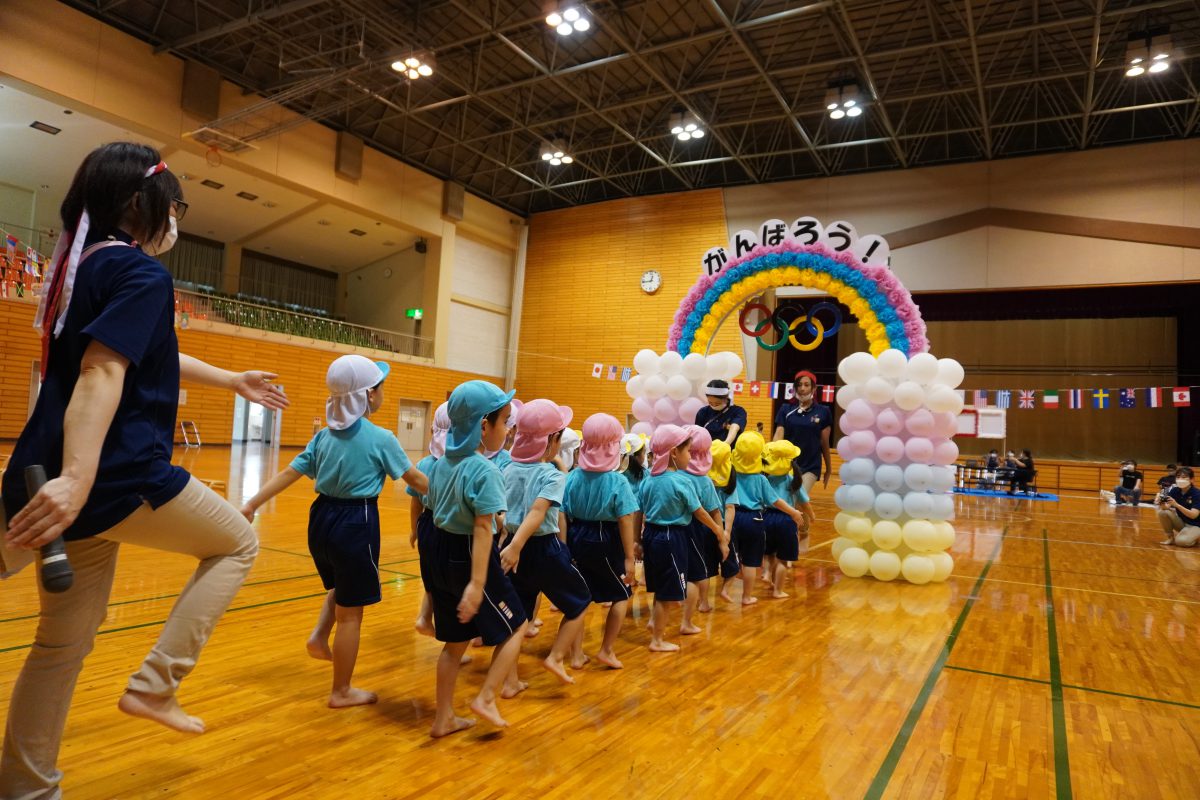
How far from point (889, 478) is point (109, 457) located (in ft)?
19.2

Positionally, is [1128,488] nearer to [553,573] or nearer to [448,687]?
[553,573]

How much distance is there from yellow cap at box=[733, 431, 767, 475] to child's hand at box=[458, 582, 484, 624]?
302 centimetres

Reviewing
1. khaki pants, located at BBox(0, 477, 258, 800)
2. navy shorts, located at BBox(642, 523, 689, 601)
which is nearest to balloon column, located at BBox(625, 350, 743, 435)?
navy shorts, located at BBox(642, 523, 689, 601)

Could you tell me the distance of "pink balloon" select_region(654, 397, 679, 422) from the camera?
7.36 metres

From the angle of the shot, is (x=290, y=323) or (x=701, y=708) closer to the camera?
(x=701, y=708)

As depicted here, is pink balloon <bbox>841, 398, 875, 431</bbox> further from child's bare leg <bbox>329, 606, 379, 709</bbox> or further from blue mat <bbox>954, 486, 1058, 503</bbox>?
blue mat <bbox>954, 486, 1058, 503</bbox>

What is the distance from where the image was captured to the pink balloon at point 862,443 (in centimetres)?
634

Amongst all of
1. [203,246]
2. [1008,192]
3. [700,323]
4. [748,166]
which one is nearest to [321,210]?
[203,246]

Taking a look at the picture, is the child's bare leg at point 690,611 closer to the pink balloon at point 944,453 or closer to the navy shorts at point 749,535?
the navy shorts at point 749,535

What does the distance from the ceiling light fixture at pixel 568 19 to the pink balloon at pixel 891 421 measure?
10.1 meters

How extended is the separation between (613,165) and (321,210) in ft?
28.5

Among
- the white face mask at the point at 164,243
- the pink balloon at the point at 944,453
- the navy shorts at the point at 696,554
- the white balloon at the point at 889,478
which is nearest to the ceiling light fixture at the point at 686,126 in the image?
the pink balloon at the point at 944,453

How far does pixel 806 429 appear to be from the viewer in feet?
23.2

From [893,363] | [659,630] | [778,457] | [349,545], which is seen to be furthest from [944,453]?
[349,545]
